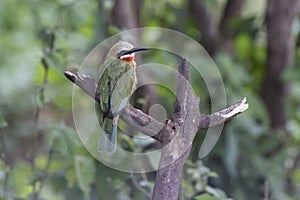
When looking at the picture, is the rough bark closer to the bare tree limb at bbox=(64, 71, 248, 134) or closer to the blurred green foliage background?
the blurred green foliage background

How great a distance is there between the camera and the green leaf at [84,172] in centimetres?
213

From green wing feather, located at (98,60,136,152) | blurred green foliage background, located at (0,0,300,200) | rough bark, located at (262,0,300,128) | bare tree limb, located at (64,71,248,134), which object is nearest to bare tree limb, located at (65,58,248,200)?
bare tree limb, located at (64,71,248,134)

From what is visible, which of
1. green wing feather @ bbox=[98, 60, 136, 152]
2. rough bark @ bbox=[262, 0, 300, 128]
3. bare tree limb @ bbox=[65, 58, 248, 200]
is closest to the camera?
bare tree limb @ bbox=[65, 58, 248, 200]

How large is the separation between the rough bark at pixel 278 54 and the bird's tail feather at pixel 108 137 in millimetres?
1296

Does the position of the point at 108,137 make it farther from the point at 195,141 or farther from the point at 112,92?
the point at 195,141

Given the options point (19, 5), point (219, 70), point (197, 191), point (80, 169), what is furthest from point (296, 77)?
point (19, 5)

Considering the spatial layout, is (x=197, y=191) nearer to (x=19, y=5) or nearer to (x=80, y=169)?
(x=80, y=169)

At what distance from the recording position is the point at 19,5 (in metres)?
4.04

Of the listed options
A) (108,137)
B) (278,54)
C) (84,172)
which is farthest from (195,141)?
(108,137)

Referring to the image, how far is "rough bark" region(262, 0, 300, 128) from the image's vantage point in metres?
2.91

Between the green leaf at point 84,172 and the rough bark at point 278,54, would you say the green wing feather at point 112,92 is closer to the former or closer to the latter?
the green leaf at point 84,172

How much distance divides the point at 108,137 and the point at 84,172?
0.37 meters

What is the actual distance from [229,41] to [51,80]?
2.59 ft

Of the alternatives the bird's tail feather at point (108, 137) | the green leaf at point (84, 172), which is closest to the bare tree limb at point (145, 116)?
the bird's tail feather at point (108, 137)
